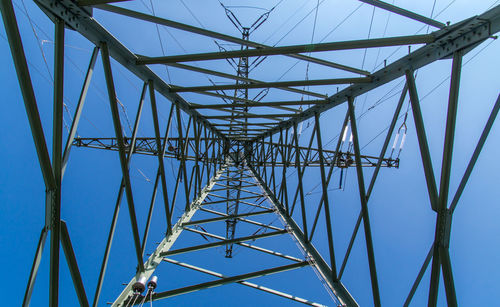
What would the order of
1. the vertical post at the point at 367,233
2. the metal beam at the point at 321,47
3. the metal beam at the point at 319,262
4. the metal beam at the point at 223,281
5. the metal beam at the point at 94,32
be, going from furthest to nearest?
the metal beam at the point at 319,262
the metal beam at the point at 223,281
the vertical post at the point at 367,233
the metal beam at the point at 321,47
the metal beam at the point at 94,32

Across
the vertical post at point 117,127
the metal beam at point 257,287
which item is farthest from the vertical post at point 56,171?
the metal beam at point 257,287

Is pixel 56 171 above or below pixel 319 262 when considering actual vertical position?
above

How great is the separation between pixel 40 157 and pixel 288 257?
566 centimetres

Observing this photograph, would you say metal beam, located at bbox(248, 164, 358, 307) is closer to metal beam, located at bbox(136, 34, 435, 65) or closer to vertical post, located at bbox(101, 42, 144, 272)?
vertical post, located at bbox(101, 42, 144, 272)

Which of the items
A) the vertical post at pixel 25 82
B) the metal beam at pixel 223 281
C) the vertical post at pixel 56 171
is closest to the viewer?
the vertical post at pixel 25 82

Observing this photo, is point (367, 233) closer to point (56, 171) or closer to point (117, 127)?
point (117, 127)

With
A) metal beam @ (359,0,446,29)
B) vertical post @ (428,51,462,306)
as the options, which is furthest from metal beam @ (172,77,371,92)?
vertical post @ (428,51,462,306)

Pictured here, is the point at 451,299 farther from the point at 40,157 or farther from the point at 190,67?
the point at 190,67

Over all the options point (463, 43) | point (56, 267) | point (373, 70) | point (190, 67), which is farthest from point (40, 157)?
point (373, 70)

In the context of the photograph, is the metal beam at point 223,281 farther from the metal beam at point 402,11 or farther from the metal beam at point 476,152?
the metal beam at point 402,11

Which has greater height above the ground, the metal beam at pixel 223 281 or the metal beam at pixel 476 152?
the metal beam at pixel 476 152

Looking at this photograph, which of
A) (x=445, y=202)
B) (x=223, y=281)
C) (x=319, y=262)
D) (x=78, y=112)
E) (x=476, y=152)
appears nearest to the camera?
(x=476, y=152)

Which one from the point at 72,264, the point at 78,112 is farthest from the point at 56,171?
the point at 72,264

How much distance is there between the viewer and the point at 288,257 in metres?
6.85
